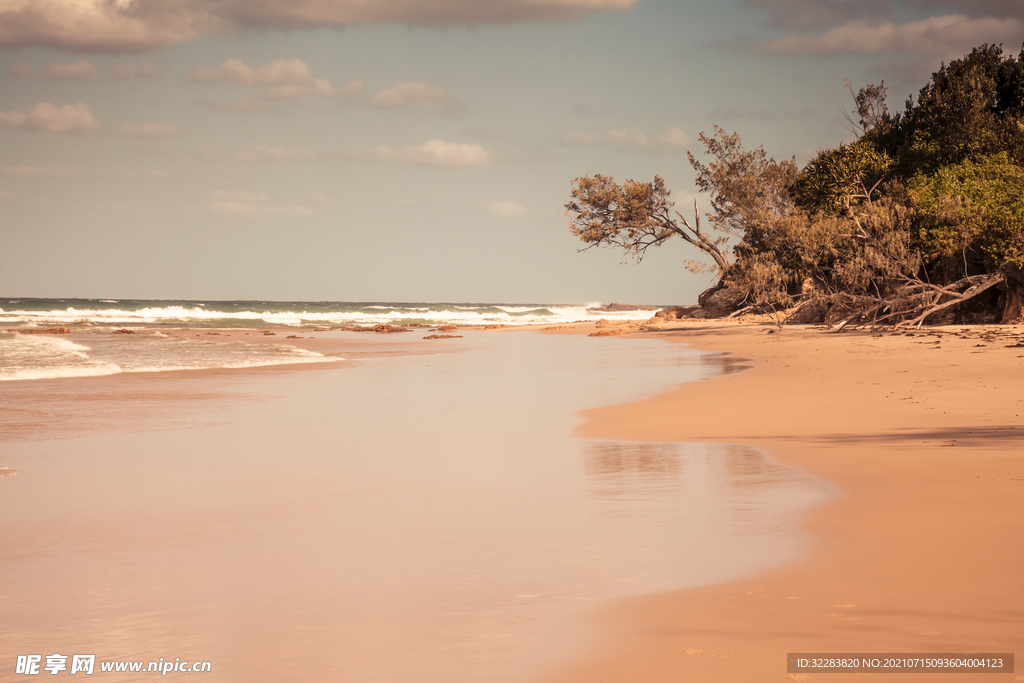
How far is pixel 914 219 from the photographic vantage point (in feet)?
89.3

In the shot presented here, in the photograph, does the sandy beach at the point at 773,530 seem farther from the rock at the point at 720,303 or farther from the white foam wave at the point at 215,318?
the white foam wave at the point at 215,318

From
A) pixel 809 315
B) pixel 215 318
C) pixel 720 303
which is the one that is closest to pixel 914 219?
pixel 809 315

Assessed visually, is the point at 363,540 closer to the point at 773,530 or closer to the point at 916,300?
the point at 773,530

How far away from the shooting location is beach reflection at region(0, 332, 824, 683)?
3.62 m

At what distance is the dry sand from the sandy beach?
0.05ft

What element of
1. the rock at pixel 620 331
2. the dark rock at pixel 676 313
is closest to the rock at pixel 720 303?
the dark rock at pixel 676 313

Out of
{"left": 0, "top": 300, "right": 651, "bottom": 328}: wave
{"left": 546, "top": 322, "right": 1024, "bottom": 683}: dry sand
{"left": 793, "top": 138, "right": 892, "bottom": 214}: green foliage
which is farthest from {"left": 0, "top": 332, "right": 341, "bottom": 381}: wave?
{"left": 0, "top": 300, "right": 651, "bottom": 328}: wave

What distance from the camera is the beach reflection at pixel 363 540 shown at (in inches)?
143

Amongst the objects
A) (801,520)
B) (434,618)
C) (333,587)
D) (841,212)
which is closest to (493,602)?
(434,618)

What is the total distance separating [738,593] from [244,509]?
149 inches

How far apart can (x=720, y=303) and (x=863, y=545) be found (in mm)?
43719

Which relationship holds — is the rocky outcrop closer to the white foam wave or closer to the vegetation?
the vegetation

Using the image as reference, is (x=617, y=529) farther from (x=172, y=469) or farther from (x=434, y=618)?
(x=172, y=469)

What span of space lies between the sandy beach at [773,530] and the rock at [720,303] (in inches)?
1259
